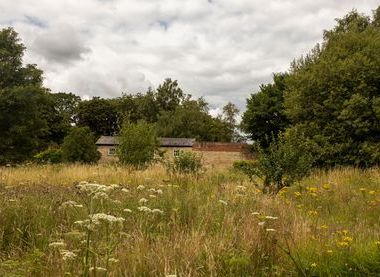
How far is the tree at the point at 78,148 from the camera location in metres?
30.3

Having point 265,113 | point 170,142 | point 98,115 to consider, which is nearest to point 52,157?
point 170,142

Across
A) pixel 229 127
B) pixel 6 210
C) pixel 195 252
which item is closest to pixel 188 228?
pixel 195 252

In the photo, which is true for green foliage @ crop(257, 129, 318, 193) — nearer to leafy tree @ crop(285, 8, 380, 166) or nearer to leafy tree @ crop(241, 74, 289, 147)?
leafy tree @ crop(285, 8, 380, 166)

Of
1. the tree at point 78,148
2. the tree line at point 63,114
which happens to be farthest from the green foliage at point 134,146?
the tree at point 78,148

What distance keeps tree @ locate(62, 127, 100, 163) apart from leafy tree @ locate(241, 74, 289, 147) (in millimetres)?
14672

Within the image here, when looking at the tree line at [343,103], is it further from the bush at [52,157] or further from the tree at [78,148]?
the bush at [52,157]

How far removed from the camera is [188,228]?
189 inches

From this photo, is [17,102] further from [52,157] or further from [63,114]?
[63,114]

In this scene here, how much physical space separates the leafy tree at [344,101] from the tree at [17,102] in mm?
19729

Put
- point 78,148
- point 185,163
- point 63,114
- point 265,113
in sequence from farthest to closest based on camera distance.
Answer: point 63,114
point 265,113
point 78,148
point 185,163

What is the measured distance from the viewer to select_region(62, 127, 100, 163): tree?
30.3 metres

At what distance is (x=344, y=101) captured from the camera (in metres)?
20.3

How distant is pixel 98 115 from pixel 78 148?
42635mm

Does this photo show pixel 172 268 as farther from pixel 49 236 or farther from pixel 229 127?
pixel 229 127
